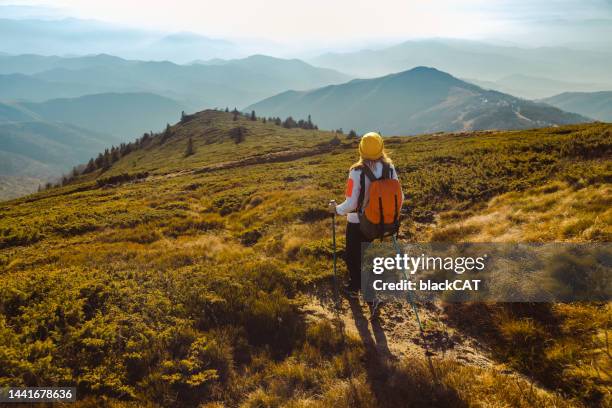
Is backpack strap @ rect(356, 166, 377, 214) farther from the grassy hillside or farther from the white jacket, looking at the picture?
the grassy hillside

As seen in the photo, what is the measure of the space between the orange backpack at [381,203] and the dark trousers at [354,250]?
2.12 feet

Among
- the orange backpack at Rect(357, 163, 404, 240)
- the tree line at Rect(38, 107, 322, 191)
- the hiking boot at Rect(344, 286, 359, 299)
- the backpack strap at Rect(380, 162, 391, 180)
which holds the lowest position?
the hiking boot at Rect(344, 286, 359, 299)

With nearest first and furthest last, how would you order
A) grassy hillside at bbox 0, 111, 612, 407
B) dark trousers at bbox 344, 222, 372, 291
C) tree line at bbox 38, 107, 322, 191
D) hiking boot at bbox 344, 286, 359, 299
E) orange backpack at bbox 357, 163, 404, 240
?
grassy hillside at bbox 0, 111, 612, 407, orange backpack at bbox 357, 163, 404, 240, dark trousers at bbox 344, 222, 372, 291, hiking boot at bbox 344, 286, 359, 299, tree line at bbox 38, 107, 322, 191

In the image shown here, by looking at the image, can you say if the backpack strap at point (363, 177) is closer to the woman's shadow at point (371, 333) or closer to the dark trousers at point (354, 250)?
the dark trousers at point (354, 250)

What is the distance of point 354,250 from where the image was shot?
7.50m

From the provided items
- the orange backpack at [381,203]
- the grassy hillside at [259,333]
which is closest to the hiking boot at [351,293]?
the grassy hillside at [259,333]

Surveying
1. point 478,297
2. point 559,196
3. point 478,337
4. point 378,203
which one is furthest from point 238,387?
point 559,196

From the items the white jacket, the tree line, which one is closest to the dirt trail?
the white jacket

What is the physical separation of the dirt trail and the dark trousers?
0.51m

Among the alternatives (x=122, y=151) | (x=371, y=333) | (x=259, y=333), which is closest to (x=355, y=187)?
(x=371, y=333)

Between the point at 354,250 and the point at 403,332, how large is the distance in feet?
6.31

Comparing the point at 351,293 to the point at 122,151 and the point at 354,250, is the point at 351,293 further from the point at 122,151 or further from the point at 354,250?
the point at 122,151

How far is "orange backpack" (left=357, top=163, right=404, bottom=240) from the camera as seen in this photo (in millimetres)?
6223

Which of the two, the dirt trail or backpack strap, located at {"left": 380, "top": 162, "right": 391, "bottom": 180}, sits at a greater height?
backpack strap, located at {"left": 380, "top": 162, "right": 391, "bottom": 180}
